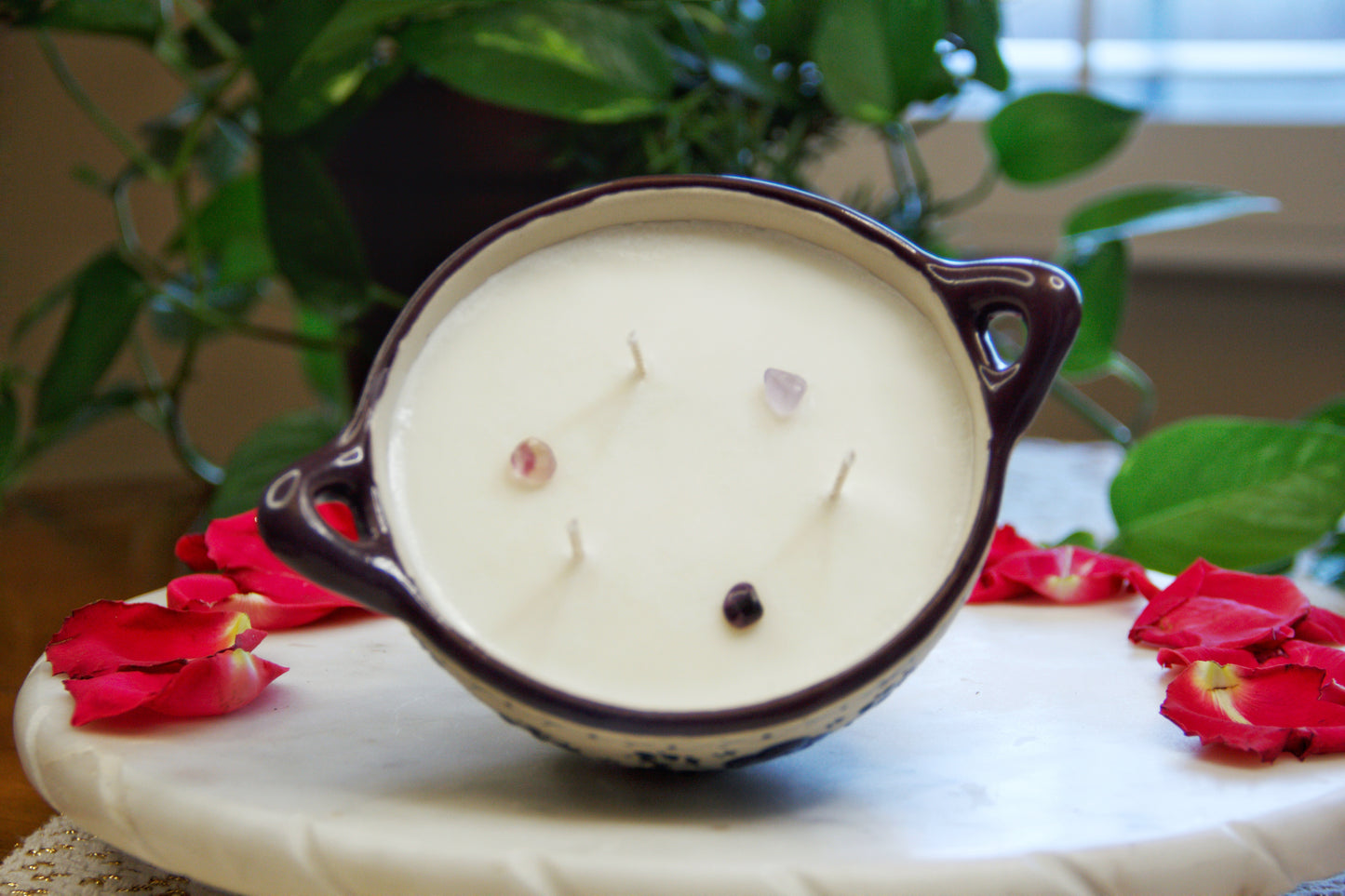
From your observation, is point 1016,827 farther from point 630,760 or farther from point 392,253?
point 392,253

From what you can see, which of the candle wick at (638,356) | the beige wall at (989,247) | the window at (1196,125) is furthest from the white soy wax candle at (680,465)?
the beige wall at (989,247)

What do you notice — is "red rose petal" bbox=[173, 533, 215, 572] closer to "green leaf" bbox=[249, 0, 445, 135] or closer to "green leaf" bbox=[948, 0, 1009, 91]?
"green leaf" bbox=[249, 0, 445, 135]

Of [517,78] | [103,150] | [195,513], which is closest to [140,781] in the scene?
[517,78]

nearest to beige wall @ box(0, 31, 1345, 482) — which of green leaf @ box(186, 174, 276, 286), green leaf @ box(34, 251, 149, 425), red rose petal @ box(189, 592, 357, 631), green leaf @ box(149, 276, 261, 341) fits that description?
green leaf @ box(149, 276, 261, 341)

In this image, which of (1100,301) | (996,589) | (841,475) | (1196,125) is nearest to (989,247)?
(1196,125)

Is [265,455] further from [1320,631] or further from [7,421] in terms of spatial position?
[1320,631]

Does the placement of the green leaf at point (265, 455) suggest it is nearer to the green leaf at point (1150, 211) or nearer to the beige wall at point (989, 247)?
the green leaf at point (1150, 211)
